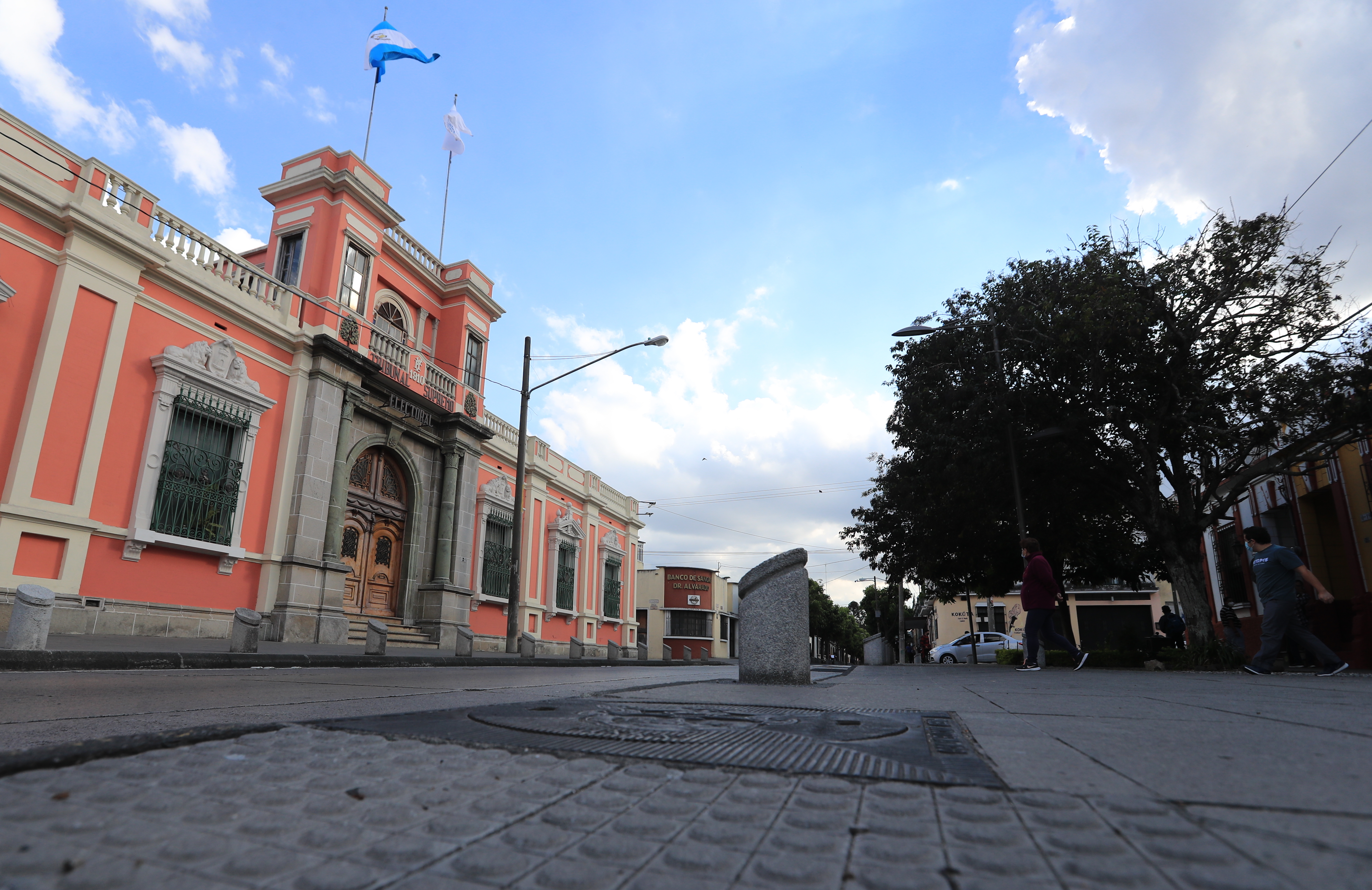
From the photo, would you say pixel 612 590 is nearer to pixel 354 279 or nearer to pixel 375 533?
pixel 375 533

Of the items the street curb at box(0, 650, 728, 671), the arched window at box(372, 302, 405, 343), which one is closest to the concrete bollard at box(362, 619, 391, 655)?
the street curb at box(0, 650, 728, 671)

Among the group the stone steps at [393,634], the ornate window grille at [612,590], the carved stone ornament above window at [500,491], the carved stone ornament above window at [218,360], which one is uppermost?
the carved stone ornament above window at [218,360]

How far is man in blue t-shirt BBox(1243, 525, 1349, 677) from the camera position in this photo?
25.8ft

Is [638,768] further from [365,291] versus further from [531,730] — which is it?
[365,291]

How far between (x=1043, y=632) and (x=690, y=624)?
4073 cm

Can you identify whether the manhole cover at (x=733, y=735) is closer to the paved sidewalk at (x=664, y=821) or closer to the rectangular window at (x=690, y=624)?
the paved sidewalk at (x=664, y=821)

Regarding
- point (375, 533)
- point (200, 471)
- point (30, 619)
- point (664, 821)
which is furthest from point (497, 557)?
point (664, 821)

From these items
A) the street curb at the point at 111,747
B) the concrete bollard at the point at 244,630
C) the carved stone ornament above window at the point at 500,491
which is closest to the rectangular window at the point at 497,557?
the carved stone ornament above window at the point at 500,491

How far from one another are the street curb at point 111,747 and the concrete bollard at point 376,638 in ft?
36.2

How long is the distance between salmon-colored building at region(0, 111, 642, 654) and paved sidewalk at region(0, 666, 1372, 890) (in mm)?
11140

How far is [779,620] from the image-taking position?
21.8 feet

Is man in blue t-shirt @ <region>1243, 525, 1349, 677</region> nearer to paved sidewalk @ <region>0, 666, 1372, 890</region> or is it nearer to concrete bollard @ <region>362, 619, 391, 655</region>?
paved sidewalk @ <region>0, 666, 1372, 890</region>

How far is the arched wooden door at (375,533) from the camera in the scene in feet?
55.4

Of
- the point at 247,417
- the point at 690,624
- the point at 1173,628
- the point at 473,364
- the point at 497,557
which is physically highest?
the point at 473,364
